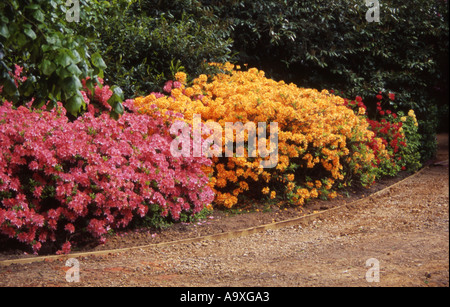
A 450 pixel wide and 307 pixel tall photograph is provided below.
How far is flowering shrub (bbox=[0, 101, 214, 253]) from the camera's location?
4375mm

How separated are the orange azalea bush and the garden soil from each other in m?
0.33

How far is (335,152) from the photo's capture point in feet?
20.5

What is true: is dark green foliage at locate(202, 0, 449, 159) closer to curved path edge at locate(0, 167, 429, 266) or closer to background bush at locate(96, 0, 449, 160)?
background bush at locate(96, 0, 449, 160)

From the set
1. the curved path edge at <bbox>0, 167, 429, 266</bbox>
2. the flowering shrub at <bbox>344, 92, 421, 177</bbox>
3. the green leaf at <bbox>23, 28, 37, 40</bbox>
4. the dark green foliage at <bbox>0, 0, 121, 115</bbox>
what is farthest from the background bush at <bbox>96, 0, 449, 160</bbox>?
the green leaf at <bbox>23, 28, 37, 40</bbox>

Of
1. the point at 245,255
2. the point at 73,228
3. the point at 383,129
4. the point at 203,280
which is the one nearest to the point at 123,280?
the point at 203,280

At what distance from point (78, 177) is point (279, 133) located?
2.52m

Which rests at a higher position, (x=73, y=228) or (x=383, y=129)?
(x=383, y=129)

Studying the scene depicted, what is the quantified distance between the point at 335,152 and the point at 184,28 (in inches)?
105

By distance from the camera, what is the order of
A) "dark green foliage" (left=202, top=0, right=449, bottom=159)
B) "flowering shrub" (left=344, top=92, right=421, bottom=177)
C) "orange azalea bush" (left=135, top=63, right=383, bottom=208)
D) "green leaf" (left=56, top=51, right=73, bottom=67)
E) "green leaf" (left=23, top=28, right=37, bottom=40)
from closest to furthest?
"green leaf" (left=56, top=51, right=73, bottom=67) → "green leaf" (left=23, top=28, right=37, bottom=40) → "orange azalea bush" (left=135, top=63, right=383, bottom=208) → "flowering shrub" (left=344, top=92, right=421, bottom=177) → "dark green foliage" (left=202, top=0, right=449, bottom=159)

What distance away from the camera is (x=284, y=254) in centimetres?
461

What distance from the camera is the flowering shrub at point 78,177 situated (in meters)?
4.38

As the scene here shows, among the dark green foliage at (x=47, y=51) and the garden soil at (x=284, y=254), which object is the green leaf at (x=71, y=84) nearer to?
the dark green foliage at (x=47, y=51)

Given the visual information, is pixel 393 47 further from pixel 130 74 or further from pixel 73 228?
pixel 73 228
